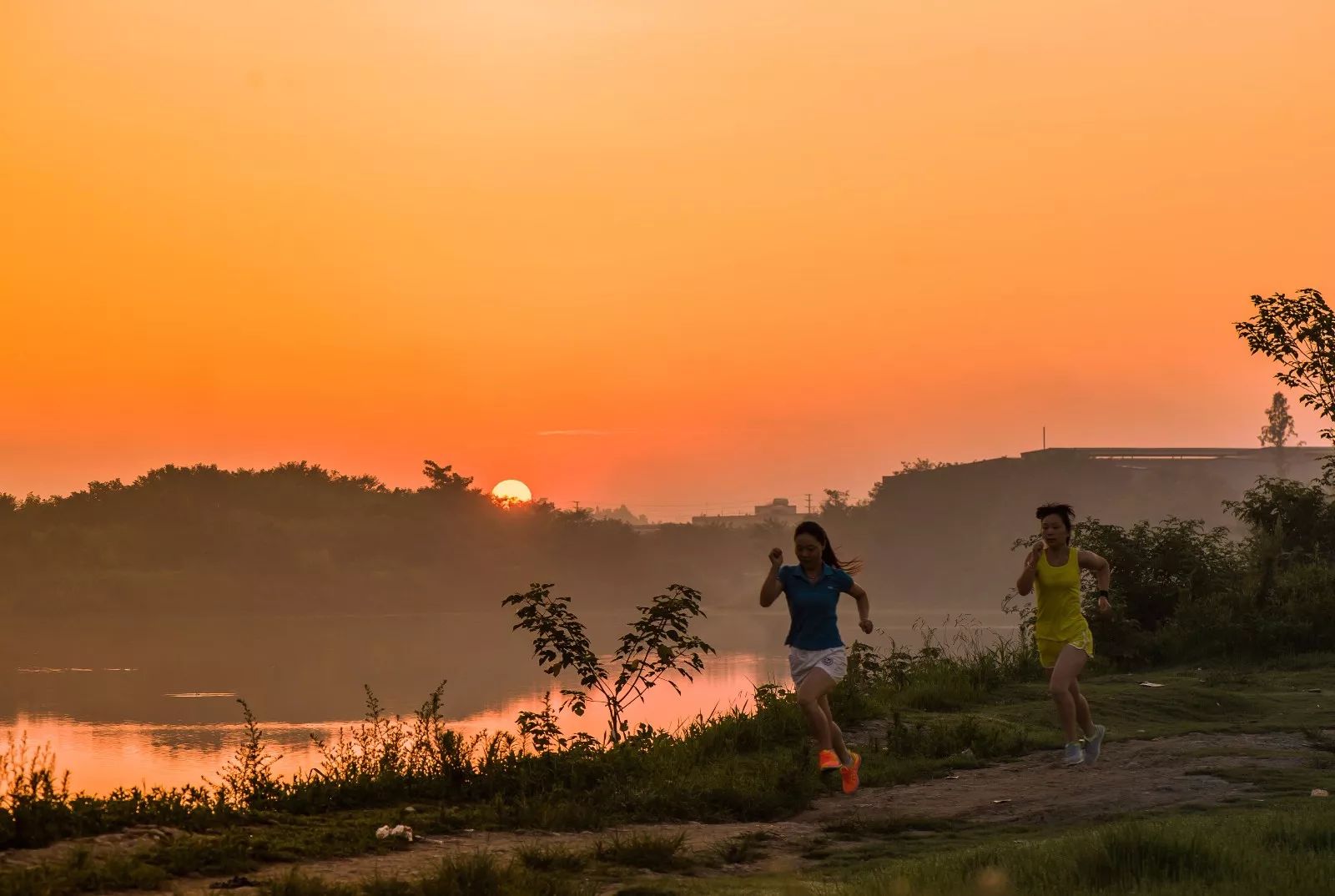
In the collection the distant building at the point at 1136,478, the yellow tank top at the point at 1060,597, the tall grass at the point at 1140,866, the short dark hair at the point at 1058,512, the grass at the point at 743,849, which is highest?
the distant building at the point at 1136,478

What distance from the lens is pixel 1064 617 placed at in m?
11.9

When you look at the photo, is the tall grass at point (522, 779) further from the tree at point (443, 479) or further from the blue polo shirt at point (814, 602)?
the tree at point (443, 479)

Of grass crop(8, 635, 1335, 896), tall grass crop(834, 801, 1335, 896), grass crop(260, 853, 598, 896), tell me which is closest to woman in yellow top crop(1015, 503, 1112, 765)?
grass crop(8, 635, 1335, 896)

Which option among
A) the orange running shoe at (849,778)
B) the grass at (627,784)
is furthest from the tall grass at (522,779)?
the orange running shoe at (849,778)

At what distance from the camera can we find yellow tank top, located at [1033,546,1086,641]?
38.7 ft

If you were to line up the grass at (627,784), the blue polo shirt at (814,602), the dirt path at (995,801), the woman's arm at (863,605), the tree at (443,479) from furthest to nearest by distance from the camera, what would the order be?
1. the tree at (443,479)
2. the blue polo shirt at (814,602)
3. the woman's arm at (863,605)
4. the dirt path at (995,801)
5. the grass at (627,784)

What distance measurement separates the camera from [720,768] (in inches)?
456

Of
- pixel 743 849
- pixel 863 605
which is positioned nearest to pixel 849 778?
pixel 863 605

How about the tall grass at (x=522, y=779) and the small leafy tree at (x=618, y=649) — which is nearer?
the tall grass at (x=522, y=779)

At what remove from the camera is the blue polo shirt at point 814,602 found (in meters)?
10.8

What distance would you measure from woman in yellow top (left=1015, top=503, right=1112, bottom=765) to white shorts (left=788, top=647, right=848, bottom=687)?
5.98 feet

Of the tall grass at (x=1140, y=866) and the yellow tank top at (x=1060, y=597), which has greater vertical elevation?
the yellow tank top at (x=1060, y=597)

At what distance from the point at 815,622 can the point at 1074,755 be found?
285cm

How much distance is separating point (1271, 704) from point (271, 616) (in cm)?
10578
